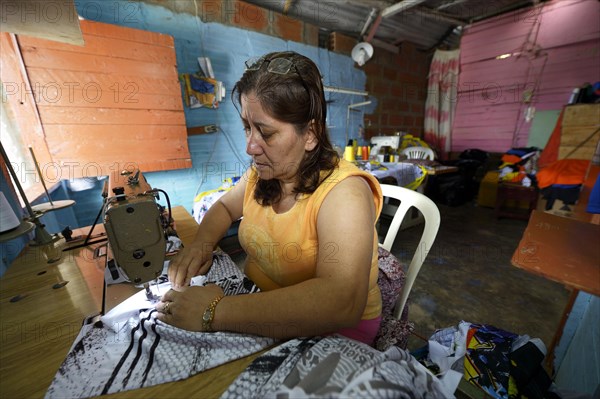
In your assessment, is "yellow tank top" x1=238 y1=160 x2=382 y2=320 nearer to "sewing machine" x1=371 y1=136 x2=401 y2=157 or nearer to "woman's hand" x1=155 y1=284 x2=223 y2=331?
"woman's hand" x1=155 y1=284 x2=223 y2=331

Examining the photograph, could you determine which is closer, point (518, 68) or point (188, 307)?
point (188, 307)

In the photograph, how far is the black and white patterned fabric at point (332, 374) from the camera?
429 millimetres

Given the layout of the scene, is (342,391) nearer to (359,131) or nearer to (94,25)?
(94,25)

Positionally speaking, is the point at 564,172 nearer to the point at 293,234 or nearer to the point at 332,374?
the point at 293,234

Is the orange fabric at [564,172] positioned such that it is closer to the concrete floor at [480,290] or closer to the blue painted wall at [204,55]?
the concrete floor at [480,290]

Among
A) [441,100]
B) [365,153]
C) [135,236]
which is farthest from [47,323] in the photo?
[441,100]

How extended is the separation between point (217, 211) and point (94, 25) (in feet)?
7.43

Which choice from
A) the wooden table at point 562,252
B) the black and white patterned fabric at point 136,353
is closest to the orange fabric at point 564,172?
the wooden table at point 562,252

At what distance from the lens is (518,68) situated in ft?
16.0

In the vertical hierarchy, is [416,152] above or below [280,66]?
below

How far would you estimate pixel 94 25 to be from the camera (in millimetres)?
2088

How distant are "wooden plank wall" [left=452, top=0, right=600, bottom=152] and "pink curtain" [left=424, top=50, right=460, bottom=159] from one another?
0.57 feet

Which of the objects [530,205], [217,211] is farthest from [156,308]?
[530,205]

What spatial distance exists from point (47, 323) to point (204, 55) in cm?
305
